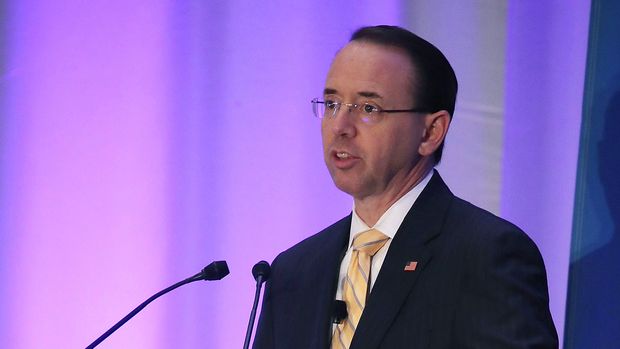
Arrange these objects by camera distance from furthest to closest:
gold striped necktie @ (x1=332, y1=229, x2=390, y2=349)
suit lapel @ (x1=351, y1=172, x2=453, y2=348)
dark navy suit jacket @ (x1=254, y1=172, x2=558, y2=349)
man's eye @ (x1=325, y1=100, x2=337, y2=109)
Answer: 1. man's eye @ (x1=325, y1=100, x2=337, y2=109)
2. gold striped necktie @ (x1=332, y1=229, x2=390, y2=349)
3. suit lapel @ (x1=351, y1=172, x2=453, y2=348)
4. dark navy suit jacket @ (x1=254, y1=172, x2=558, y2=349)

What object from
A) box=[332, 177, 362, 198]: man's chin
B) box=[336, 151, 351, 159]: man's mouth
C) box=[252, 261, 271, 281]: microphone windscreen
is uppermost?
box=[336, 151, 351, 159]: man's mouth

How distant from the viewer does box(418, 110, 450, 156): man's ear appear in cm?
247

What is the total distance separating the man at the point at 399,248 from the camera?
2121 millimetres

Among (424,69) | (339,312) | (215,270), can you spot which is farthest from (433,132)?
(215,270)

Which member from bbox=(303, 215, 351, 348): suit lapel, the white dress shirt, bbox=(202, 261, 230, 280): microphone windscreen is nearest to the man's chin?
the white dress shirt

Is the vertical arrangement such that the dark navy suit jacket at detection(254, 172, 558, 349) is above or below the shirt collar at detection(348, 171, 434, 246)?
below

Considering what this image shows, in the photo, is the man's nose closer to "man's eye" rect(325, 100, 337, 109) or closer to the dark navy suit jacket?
"man's eye" rect(325, 100, 337, 109)

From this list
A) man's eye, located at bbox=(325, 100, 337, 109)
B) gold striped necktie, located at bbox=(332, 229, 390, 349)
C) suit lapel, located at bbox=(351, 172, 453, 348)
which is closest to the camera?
suit lapel, located at bbox=(351, 172, 453, 348)

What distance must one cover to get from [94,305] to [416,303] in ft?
5.87

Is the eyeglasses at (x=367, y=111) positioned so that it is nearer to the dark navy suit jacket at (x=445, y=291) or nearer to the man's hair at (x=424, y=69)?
the man's hair at (x=424, y=69)

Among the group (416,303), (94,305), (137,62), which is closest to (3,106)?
(137,62)

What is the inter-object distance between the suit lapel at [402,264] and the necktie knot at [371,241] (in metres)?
0.07

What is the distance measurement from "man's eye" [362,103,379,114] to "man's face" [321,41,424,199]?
0.01 metres

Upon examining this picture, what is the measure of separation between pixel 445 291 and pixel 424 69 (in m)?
0.62
